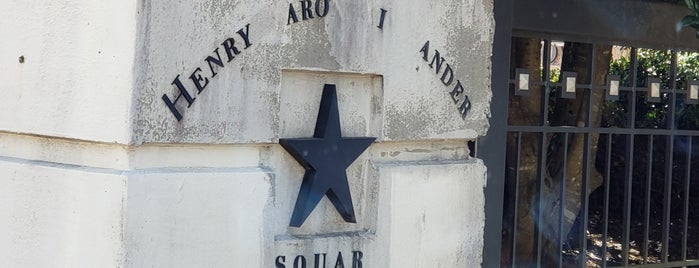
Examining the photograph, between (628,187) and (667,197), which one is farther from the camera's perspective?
(667,197)

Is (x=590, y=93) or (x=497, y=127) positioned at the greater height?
(x=590, y=93)

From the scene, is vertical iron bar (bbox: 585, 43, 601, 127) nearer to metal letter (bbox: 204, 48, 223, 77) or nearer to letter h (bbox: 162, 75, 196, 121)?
metal letter (bbox: 204, 48, 223, 77)

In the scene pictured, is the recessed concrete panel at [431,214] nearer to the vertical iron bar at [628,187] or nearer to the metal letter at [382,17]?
the metal letter at [382,17]

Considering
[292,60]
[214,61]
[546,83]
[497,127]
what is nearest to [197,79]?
[214,61]

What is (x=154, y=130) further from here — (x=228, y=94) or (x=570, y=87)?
(x=570, y=87)

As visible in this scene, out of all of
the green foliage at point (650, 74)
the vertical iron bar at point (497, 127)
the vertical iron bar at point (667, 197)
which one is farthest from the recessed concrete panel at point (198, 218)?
the green foliage at point (650, 74)

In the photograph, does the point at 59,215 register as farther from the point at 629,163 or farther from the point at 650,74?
the point at 650,74

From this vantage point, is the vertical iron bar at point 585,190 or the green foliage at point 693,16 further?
the vertical iron bar at point 585,190

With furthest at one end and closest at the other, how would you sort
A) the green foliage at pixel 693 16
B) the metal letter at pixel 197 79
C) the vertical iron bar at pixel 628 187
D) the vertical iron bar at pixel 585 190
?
the vertical iron bar at pixel 628 187, the vertical iron bar at pixel 585 190, the green foliage at pixel 693 16, the metal letter at pixel 197 79

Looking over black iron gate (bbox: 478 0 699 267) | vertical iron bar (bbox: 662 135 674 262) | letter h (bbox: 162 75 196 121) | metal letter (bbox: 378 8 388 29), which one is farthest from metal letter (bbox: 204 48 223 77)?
vertical iron bar (bbox: 662 135 674 262)

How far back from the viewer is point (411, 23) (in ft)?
13.8

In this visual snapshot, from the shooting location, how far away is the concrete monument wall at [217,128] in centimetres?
340

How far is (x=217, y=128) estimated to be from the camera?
Result: 3.58m

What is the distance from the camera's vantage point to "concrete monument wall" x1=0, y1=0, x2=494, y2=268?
340cm
